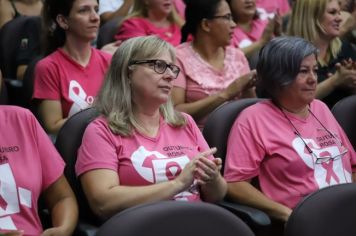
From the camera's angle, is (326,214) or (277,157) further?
(277,157)

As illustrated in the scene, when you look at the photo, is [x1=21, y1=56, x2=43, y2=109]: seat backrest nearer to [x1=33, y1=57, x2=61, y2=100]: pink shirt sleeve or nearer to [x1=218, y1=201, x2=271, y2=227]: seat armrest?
[x1=33, y1=57, x2=61, y2=100]: pink shirt sleeve

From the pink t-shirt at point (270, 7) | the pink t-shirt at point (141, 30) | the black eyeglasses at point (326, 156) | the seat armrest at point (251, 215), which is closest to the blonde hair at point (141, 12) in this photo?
the pink t-shirt at point (141, 30)

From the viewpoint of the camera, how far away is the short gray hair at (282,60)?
9.11ft

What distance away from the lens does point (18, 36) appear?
13.3ft

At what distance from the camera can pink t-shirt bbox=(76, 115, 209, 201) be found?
239cm

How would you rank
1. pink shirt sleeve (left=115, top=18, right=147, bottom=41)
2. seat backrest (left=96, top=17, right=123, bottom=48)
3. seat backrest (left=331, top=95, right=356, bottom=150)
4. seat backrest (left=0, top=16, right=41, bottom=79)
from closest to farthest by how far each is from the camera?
seat backrest (left=331, top=95, right=356, bottom=150) → seat backrest (left=0, top=16, right=41, bottom=79) → pink shirt sleeve (left=115, top=18, right=147, bottom=41) → seat backrest (left=96, top=17, right=123, bottom=48)

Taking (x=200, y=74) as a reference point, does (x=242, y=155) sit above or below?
above

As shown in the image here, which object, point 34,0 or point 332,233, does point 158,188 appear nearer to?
point 332,233

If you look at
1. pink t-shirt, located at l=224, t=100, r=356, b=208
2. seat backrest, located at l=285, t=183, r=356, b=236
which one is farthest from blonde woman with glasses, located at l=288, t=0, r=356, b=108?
seat backrest, located at l=285, t=183, r=356, b=236

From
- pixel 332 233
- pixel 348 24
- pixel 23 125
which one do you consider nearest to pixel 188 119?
pixel 23 125

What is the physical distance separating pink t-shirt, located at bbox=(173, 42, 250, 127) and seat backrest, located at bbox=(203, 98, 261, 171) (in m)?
0.55

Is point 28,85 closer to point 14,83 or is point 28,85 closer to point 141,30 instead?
point 14,83

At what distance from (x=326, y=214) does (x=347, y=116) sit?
1.12m

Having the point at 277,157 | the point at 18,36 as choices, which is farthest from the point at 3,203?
the point at 18,36
